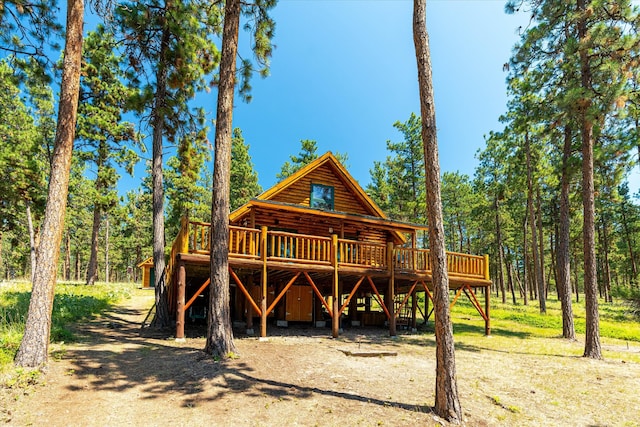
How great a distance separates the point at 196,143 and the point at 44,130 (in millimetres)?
13761

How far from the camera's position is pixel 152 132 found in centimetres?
1616

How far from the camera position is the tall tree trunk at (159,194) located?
46.9 feet

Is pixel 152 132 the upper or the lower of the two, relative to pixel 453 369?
upper

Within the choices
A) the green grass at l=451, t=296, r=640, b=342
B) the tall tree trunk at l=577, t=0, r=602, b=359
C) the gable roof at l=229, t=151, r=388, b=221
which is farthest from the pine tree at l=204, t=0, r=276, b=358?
the green grass at l=451, t=296, r=640, b=342

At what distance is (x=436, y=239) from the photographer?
6.94 meters

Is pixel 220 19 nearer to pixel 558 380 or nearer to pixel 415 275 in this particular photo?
pixel 415 275

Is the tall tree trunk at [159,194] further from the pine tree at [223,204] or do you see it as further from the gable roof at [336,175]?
the pine tree at [223,204]

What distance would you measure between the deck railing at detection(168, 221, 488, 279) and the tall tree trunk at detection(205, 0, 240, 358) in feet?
7.62

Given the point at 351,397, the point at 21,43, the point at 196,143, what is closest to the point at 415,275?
the point at 351,397

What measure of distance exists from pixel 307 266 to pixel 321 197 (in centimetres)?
544

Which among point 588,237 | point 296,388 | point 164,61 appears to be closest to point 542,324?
point 588,237

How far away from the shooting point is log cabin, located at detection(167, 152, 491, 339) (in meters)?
13.6

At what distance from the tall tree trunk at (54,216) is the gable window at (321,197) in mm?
10986

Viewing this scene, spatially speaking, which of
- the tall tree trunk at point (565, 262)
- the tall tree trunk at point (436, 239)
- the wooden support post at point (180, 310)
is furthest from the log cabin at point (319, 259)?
the tall tree trunk at point (436, 239)
